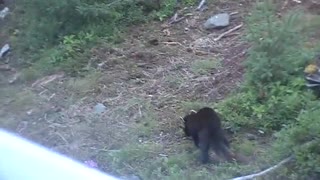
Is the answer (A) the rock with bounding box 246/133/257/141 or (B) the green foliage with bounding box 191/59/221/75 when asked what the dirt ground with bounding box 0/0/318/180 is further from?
(A) the rock with bounding box 246/133/257/141

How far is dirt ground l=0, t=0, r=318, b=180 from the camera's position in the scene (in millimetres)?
5922

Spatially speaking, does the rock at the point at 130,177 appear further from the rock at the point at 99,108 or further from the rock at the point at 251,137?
the rock at the point at 99,108

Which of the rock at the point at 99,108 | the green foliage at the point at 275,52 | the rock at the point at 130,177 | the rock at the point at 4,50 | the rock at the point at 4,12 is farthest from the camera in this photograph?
the rock at the point at 4,12

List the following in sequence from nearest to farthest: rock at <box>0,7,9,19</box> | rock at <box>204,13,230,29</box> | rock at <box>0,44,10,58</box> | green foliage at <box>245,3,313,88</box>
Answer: green foliage at <box>245,3,313,88</box> → rock at <box>204,13,230,29</box> → rock at <box>0,44,10,58</box> → rock at <box>0,7,9,19</box>

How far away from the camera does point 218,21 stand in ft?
24.7

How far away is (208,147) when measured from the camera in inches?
210

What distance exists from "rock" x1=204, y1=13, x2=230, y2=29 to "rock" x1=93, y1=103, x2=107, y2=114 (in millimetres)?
1601

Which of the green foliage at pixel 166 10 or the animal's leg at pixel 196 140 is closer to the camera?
the animal's leg at pixel 196 140

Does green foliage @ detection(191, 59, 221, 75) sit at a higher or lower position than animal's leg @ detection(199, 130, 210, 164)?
lower

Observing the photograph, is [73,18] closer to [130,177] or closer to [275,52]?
[275,52]

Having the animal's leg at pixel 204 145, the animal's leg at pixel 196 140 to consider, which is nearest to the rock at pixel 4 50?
the animal's leg at pixel 196 140

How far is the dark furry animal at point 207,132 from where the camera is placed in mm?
5320

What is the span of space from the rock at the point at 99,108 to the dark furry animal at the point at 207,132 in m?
1.05

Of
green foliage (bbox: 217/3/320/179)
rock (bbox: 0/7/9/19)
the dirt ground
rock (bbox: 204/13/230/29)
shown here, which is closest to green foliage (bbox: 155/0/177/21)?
the dirt ground
